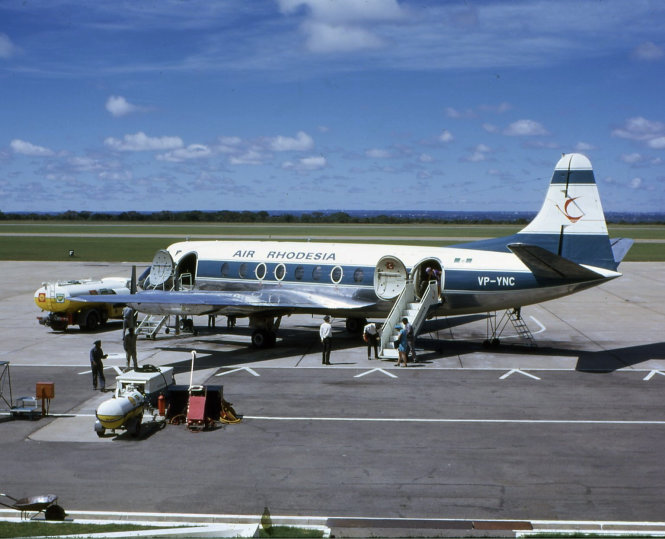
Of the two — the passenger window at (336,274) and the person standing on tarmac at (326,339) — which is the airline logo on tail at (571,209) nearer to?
the passenger window at (336,274)

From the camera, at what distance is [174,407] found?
21281mm

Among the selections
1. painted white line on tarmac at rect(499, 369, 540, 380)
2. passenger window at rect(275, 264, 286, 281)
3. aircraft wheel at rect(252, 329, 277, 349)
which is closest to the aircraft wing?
aircraft wheel at rect(252, 329, 277, 349)

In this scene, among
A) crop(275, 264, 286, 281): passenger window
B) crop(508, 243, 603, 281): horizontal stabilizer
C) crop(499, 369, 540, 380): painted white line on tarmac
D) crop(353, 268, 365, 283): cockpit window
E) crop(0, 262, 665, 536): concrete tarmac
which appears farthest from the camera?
crop(275, 264, 286, 281): passenger window

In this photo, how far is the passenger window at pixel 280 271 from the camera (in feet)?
112

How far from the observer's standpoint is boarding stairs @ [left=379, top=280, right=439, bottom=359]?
29.9 metres

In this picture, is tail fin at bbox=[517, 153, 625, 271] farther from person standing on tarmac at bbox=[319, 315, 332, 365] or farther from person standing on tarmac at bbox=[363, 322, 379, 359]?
person standing on tarmac at bbox=[319, 315, 332, 365]

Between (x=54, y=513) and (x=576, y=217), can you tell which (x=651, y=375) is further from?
(x=54, y=513)

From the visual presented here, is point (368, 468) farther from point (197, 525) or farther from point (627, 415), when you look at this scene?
point (627, 415)

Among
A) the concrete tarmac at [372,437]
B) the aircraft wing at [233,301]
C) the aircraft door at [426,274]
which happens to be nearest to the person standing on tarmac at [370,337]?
the concrete tarmac at [372,437]

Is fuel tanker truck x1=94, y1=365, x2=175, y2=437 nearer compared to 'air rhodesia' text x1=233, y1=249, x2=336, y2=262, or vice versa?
fuel tanker truck x1=94, y1=365, x2=175, y2=437

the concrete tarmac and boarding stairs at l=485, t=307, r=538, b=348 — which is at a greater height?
boarding stairs at l=485, t=307, r=538, b=348

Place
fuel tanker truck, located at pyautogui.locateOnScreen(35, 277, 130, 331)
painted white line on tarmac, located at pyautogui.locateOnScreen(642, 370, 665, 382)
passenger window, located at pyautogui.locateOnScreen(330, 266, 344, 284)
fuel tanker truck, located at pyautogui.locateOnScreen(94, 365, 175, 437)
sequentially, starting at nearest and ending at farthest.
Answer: fuel tanker truck, located at pyautogui.locateOnScreen(94, 365, 175, 437) < painted white line on tarmac, located at pyautogui.locateOnScreen(642, 370, 665, 382) < passenger window, located at pyautogui.locateOnScreen(330, 266, 344, 284) < fuel tanker truck, located at pyautogui.locateOnScreen(35, 277, 130, 331)

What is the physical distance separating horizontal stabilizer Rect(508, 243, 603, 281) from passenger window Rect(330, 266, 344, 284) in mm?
8286

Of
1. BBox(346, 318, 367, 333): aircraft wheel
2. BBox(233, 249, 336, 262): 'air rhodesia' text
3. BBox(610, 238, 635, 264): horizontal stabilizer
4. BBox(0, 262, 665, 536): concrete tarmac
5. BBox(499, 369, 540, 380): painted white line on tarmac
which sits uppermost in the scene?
BBox(610, 238, 635, 264): horizontal stabilizer
